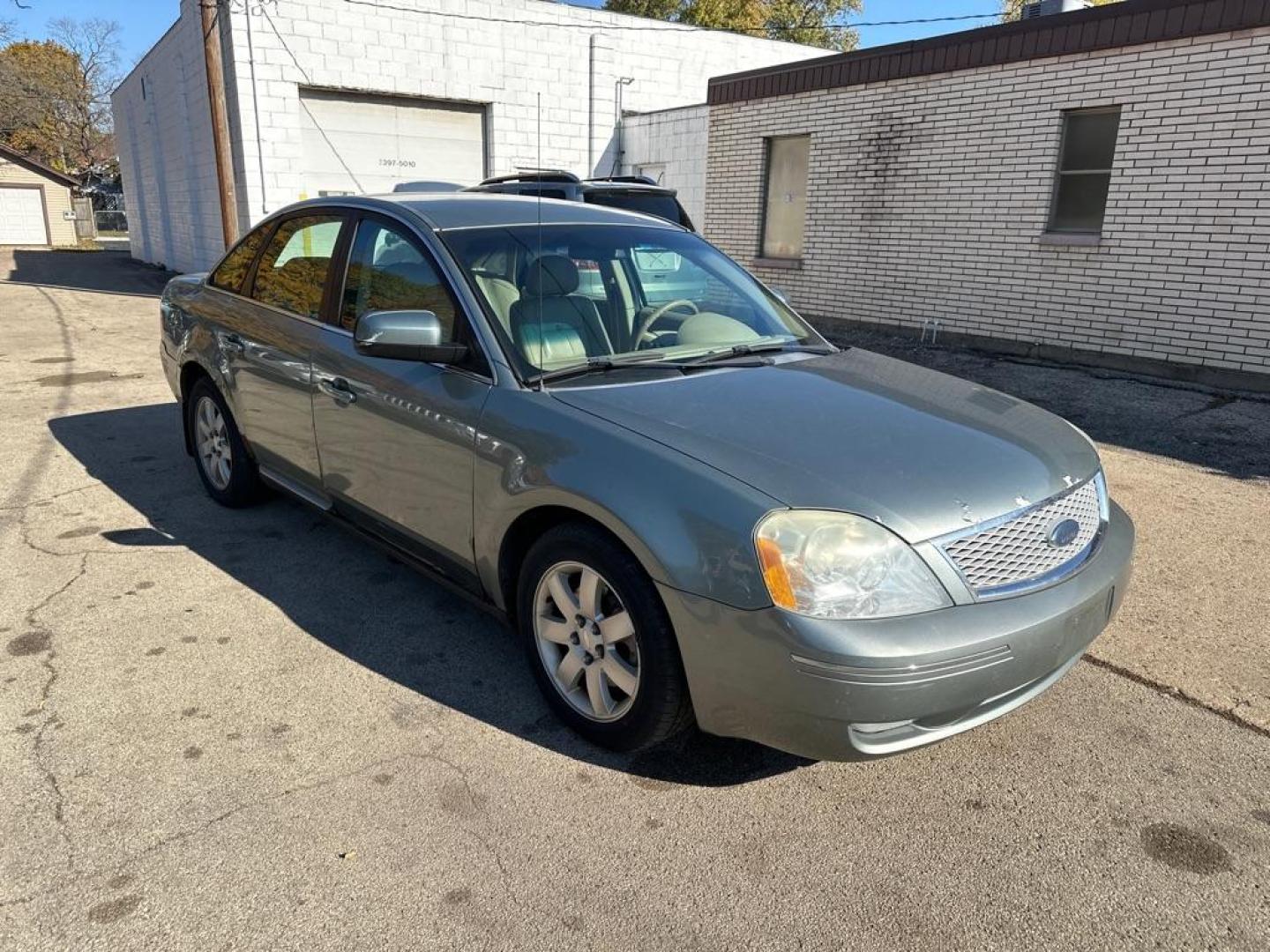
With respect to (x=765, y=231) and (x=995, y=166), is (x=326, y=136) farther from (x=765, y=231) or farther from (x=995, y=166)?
(x=995, y=166)

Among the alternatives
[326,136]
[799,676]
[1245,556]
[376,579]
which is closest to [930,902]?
[799,676]

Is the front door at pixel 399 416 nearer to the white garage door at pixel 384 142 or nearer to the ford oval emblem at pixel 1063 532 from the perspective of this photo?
the ford oval emblem at pixel 1063 532

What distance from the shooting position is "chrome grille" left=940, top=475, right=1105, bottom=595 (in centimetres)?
242

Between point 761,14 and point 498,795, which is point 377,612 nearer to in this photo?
point 498,795

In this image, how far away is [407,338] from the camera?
3.10 meters

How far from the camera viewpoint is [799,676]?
2285 millimetres

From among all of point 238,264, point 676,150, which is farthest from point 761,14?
point 238,264

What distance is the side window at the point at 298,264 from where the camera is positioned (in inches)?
160

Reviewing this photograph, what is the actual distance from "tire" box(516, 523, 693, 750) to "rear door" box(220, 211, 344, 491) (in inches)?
63.3

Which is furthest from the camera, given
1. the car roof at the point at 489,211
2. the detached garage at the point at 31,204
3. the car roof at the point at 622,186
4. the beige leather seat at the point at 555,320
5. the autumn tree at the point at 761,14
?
the detached garage at the point at 31,204

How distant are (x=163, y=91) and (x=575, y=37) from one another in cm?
967

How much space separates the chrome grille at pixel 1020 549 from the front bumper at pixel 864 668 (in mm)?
62

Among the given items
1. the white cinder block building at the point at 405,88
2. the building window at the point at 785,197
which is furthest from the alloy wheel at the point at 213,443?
the building window at the point at 785,197

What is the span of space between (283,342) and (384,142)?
13093 mm
